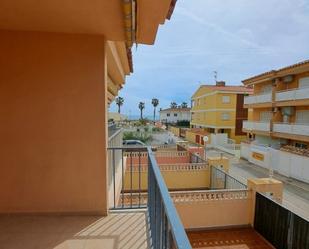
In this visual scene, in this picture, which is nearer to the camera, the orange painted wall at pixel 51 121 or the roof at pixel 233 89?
the orange painted wall at pixel 51 121

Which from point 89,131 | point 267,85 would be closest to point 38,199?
point 89,131

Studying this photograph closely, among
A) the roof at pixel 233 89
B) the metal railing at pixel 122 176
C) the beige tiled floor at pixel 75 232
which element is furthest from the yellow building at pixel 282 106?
the beige tiled floor at pixel 75 232

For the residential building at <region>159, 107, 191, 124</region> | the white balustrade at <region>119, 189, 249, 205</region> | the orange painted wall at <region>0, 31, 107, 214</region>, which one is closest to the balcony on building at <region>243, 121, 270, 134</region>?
the white balustrade at <region>119, 189, 249, 205</region>

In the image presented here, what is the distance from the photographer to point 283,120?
1744 cm

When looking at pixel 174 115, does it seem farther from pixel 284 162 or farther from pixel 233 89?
pixel 284 162

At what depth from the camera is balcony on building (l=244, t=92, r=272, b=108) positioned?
18094mm

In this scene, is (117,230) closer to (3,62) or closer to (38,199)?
(38,199)

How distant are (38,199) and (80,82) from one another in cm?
164

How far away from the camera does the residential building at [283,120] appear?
1416cm

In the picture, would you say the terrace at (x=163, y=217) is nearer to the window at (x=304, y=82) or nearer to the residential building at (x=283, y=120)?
the residential building at (x=283, y=120)

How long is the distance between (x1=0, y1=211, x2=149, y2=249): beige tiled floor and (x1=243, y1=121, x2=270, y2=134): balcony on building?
1746 cm

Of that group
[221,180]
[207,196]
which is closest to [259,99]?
[221,180]

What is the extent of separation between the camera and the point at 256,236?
25.3ft

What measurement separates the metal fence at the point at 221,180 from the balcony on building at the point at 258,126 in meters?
8.81
